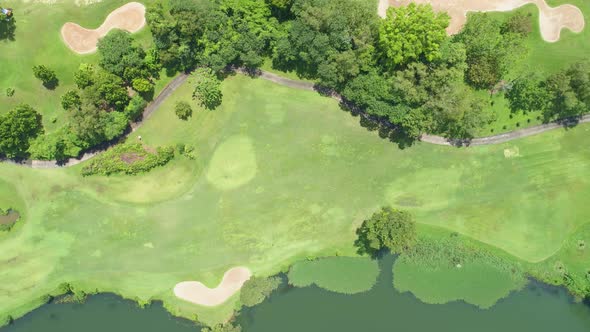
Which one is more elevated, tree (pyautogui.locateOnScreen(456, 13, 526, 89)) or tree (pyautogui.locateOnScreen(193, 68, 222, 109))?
tree (pyautogui.locateOnScreen(456, 13, 526, 89))

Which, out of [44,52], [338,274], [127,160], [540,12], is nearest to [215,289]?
[338,274]

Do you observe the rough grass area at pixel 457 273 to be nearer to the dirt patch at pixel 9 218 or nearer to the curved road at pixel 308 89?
the curved road at pixel 308 89

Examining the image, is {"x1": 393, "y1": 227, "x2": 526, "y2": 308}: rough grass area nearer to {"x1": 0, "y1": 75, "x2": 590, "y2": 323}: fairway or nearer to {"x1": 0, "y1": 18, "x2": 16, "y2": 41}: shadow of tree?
{"x1": 0, "y1": 75, "x2": 590, "y2": 323}: fairway

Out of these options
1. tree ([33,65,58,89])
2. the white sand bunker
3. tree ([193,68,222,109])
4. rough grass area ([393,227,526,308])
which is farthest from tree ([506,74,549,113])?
tree ([33,65,58,89])

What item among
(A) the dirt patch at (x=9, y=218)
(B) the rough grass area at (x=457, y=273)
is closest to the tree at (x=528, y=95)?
(B) the rough grass area at (x=457, y=273)

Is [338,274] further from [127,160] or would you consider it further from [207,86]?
[127,160]

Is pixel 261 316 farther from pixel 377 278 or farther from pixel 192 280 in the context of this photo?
pixel 377 278

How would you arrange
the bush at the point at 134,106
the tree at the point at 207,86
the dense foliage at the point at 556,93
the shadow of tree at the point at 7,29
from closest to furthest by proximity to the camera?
1. the dense foliage at the point at 556,93
2. the tree at the point at 207,86
3. the bush at the point at 134,106
4. the shadow of tree at the point at 7,29

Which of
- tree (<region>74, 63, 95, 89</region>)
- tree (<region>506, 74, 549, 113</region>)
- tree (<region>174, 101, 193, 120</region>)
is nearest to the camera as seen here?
tree (<region>506, 74, 549, 113</region>)
